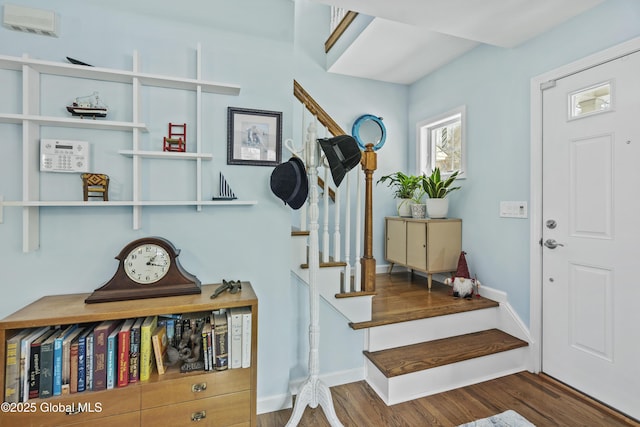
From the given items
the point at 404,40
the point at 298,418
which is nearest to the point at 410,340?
the point at 298,418

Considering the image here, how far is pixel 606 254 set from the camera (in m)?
1.90

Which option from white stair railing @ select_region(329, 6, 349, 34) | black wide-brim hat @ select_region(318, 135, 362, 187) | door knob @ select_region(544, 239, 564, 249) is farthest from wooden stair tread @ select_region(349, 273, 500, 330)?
white stair railing @ select_region(329, 6, 349, 34)

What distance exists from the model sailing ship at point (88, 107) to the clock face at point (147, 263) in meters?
0.69

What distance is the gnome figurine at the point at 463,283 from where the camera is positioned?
268cm

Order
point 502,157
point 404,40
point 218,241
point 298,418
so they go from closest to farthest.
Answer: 1. point 298,418
2. point 218,241
3. point 502,157
4. point 404,40

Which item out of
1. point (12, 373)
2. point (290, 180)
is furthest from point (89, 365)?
point (290, 180)

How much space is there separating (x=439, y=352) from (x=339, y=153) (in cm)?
158

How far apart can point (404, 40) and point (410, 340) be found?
2.58 metres

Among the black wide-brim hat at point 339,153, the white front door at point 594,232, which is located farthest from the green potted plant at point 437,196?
the black wide-brim hat at point 339,153

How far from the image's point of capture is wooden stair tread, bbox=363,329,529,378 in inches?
77.8

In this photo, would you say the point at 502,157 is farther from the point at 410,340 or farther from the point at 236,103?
the point at 236,103

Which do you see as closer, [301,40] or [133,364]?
[133,364]

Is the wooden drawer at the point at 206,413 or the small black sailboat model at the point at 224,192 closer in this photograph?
the wooden drawer at the point at 206,413

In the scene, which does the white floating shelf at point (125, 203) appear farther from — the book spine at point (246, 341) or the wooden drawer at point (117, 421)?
the wooden drawer at point (117, 421)
